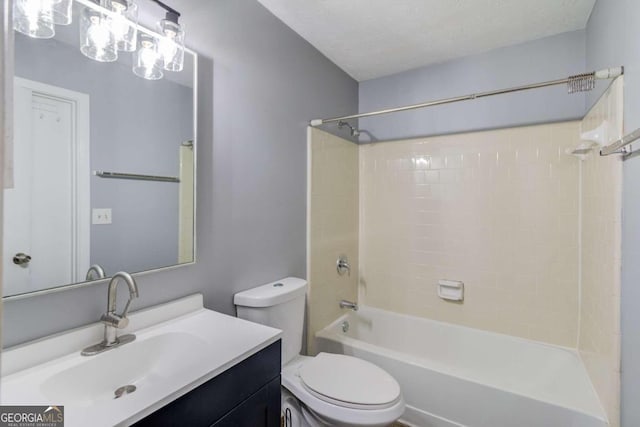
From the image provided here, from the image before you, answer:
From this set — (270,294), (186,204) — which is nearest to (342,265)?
(270,294)

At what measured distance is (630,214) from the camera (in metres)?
1.16

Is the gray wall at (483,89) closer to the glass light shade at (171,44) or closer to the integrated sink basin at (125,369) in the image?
the glass light shade at (171,44)

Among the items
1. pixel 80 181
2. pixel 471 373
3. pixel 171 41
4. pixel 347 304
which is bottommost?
pixel 471 373

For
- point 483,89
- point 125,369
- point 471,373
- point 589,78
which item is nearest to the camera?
point 125,369

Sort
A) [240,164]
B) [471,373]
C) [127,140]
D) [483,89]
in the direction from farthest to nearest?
[483,89]
[471,373]
[240,164]
[127,140]

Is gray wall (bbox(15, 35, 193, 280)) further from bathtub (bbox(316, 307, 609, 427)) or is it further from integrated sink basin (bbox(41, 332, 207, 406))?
bathtub (bbox(316, 307, 609, 427))

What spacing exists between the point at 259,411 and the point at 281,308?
0.54 m

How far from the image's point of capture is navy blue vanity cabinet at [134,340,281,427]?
0.80 m

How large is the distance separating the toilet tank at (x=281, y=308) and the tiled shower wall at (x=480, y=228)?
111 cm

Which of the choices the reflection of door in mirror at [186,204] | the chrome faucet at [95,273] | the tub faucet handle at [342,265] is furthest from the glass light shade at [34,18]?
the tub faucet handle at [342,265]

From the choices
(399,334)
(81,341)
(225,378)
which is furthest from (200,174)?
(399,334)

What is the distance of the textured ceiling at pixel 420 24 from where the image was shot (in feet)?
5.38

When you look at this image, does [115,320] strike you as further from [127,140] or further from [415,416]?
[415,416]

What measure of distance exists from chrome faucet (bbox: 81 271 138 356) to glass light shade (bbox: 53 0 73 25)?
83cm
